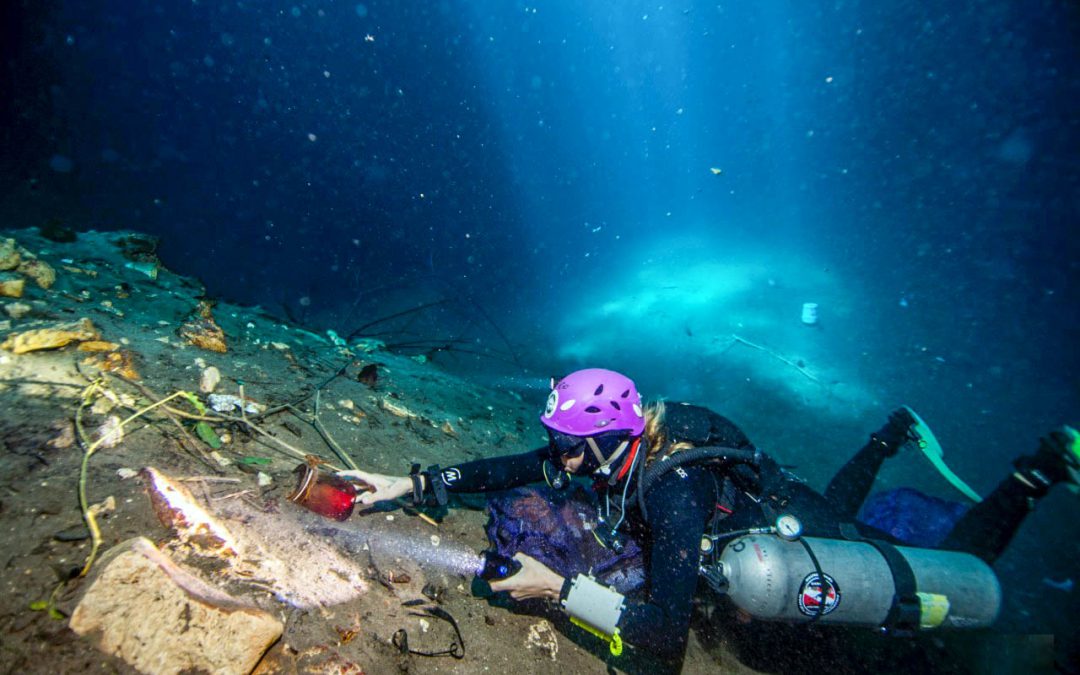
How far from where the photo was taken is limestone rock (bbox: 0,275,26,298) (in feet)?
11.8

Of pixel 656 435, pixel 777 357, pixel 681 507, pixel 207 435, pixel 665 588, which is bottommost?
pixel 207 435

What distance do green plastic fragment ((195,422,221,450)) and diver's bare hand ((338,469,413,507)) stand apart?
→ 908 mm

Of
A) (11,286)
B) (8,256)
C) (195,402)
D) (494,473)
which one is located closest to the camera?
(195,402)

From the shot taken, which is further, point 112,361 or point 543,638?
point 112,361

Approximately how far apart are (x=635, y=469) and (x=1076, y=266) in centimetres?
3542

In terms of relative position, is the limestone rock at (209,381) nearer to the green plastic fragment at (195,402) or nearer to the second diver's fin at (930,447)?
the green plastic fragment at (195,402)

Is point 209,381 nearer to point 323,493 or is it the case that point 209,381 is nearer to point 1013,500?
point 323,493

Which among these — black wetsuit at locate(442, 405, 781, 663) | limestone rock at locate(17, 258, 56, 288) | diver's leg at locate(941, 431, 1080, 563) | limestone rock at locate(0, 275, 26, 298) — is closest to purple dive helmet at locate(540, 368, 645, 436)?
black wetsuit at locate(442, 405, 781, 663)

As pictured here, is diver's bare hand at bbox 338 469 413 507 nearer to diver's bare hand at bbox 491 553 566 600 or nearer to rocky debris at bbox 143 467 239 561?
rocky debris at bbox 143 467 239 561

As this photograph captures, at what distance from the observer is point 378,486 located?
2.85 meters

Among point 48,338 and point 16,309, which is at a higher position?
point 48,338

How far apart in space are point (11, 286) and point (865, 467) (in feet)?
30.2

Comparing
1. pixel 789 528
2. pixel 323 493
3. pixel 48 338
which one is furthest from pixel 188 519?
pixel 789 528

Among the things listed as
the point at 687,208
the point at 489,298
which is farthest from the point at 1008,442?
the point at 687,208
